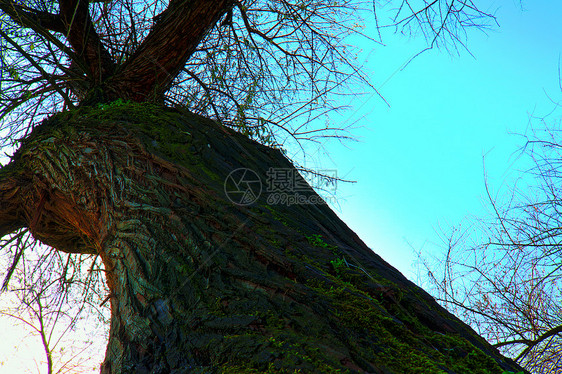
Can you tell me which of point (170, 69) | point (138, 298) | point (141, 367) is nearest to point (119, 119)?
point (170, 69)

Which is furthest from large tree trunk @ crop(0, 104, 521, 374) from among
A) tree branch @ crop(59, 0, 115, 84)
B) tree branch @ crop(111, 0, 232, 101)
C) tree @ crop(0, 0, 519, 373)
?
tree branch @ crop(59, 0, 115, 84)

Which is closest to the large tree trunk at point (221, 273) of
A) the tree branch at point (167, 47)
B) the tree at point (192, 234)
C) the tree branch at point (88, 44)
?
the tree at point (192, 234)

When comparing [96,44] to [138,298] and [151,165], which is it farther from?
[138,298]
